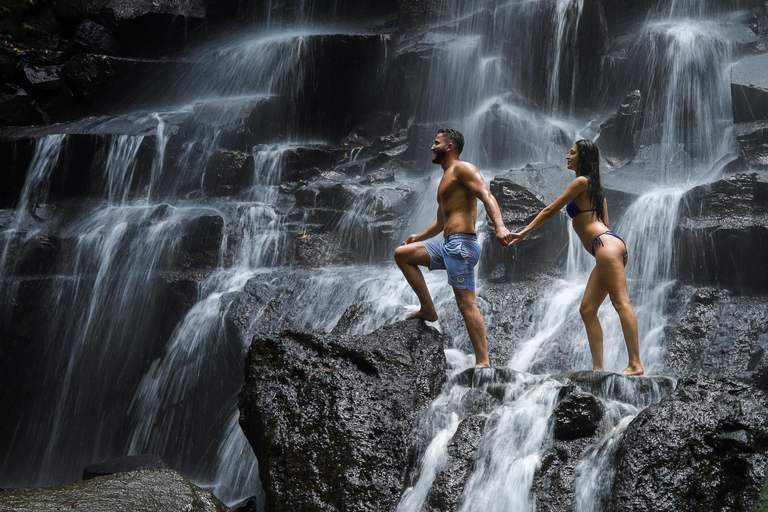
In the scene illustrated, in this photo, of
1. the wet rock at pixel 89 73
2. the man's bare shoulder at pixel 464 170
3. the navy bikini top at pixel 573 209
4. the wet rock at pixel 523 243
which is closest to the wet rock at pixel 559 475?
the navy bikini top at pixel 573 209

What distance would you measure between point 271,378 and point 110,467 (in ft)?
8.14

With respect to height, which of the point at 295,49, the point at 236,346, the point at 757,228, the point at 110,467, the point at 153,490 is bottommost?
the point at 110,467

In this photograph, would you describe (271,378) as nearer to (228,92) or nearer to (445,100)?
(445,100)

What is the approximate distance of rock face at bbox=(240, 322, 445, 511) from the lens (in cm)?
423

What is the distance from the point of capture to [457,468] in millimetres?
4219

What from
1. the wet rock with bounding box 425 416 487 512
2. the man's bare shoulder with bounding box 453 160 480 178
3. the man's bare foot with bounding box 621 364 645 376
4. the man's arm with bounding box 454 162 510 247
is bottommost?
the wet rock with bounding box 425 416 487 512

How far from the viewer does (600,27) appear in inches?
517

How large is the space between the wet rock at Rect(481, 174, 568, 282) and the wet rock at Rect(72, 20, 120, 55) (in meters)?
12.2

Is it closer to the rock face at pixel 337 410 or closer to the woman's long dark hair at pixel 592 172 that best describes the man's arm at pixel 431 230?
the rock face at pixel 337 410

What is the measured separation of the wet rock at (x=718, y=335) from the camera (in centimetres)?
628

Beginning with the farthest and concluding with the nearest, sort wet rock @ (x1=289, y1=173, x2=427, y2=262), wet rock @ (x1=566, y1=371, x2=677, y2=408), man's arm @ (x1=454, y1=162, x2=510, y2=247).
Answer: wet rock @ (x1=289, y1=173, x2=427, y2=262) → man's arm @ (x1=454, y1=162, x2=510, y2=247) → wet rock @ (x1=566, y1=371, x2=677, y2=408)

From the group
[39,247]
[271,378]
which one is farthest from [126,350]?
[271,378]

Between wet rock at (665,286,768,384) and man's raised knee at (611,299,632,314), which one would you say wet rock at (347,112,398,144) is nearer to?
wet rock at (665,286,768,384)

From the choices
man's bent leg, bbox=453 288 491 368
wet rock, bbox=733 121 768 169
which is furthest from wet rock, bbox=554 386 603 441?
wet rock, bbox=733 121 768 169
